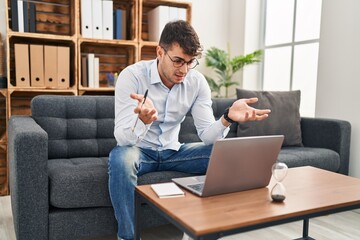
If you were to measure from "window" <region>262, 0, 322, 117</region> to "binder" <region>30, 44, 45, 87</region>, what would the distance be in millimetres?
2241

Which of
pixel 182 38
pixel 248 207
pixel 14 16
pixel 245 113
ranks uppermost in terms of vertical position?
pixel 14 16

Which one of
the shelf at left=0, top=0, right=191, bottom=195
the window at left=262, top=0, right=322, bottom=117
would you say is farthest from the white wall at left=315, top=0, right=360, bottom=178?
the shelf at left=0, top=0, right=191, bottom=195

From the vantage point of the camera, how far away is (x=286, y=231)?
1941 millimetres

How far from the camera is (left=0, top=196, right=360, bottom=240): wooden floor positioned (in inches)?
72.9

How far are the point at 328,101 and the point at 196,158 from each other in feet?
5.09

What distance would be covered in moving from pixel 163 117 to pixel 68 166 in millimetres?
534

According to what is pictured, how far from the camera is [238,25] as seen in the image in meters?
3.67

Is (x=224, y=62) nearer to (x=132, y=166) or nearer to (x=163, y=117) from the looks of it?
(x=163, y=117)

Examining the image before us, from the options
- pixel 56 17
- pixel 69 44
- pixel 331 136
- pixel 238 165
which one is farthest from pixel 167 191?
pixel 56 17

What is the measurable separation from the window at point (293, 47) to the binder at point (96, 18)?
1.78 m

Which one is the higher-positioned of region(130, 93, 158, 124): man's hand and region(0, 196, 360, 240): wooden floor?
region(130, 93, 158, 124): man's hand

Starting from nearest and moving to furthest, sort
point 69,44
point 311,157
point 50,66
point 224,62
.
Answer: point 311,157 < point 50,66 < point 69,44 < point 224,62

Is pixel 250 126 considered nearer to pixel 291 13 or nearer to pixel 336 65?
pixel 336 65

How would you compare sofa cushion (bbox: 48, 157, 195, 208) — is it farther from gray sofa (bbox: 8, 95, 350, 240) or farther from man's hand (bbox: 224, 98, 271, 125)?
man's hand (bbox: 224, 98, 271, 125)
